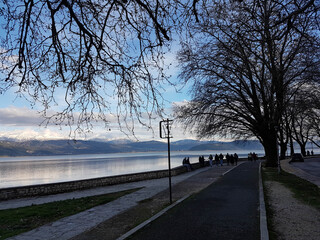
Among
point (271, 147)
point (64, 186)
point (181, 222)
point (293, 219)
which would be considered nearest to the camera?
point (181, 222)

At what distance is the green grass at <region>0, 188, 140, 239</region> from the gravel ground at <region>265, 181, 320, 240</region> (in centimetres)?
749

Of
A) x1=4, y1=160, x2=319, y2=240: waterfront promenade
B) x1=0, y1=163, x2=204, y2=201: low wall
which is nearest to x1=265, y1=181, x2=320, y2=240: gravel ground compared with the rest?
x1=4, y1=160, x2=319, y2=240: waterfront promenade

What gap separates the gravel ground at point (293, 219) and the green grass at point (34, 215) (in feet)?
24.6

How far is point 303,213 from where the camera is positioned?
8.30 metres

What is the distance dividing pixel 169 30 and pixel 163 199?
29.0ft

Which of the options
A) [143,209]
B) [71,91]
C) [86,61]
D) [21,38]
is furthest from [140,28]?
[143,209]

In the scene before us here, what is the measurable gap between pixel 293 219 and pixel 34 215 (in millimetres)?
9359

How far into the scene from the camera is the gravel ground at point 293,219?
6.21 m

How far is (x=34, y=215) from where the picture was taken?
33.0 feet

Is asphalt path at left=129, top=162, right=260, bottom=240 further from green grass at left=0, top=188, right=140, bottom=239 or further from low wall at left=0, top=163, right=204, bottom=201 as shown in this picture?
low wall at left=0, top=163, right=204, bottom=201

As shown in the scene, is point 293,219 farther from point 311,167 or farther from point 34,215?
point 311,167

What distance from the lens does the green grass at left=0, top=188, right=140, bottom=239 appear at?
8419mm

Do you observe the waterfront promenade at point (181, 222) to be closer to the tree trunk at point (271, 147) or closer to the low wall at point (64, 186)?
the low wall at point (64, 186)

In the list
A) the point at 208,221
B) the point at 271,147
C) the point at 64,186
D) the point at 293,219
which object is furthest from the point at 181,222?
the point at 271,147
